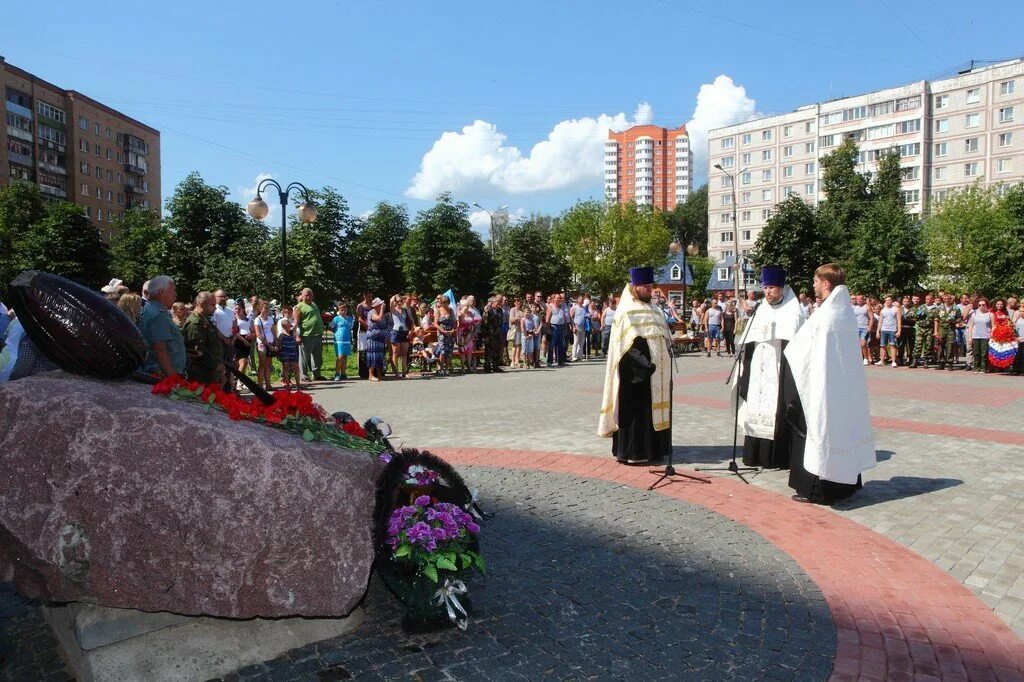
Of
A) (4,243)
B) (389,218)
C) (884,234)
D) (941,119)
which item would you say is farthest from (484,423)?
(941,119)

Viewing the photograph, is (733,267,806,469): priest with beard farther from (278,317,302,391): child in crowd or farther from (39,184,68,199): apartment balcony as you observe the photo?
(39,184,68,199): apartment balcony

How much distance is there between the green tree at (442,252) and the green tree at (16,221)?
86.3 ft

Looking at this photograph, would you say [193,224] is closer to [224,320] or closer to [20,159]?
[20,159]

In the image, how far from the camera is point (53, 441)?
325 centimetres

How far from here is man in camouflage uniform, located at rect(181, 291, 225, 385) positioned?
8.55m

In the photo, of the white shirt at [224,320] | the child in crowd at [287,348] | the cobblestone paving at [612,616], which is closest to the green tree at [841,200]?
the child in crowd at [287,348]

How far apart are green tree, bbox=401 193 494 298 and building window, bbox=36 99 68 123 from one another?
43356 mm

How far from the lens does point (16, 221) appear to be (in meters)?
51.7

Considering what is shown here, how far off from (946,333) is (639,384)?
16.0m

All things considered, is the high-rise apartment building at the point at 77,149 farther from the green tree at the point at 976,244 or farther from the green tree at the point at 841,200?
the green tree at the point at 976,244

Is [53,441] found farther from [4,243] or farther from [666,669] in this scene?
[4,243]

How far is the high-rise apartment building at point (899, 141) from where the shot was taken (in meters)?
76.5

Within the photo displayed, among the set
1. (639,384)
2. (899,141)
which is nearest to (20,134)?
(639,384)

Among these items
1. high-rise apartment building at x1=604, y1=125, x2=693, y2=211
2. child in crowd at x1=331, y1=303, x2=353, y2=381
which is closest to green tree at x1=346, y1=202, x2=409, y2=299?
child in crowd at x1=331, y1=303, x2=353, y2=381
